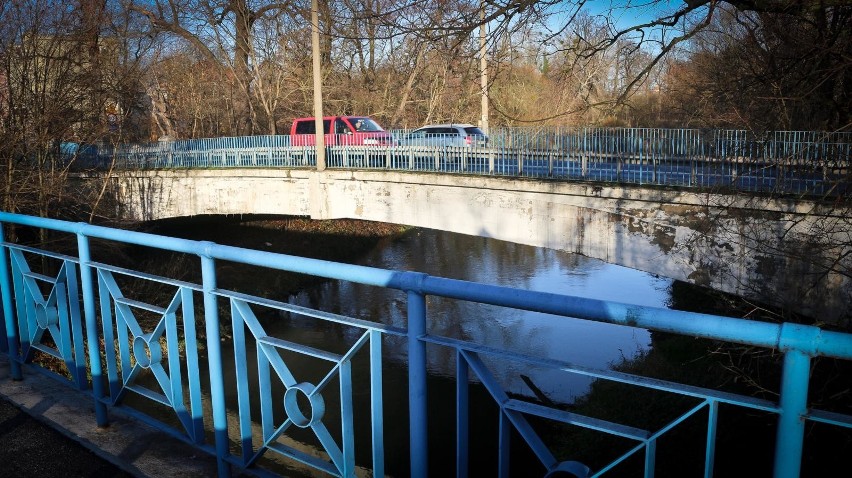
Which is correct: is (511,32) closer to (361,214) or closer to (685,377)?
(685,377)

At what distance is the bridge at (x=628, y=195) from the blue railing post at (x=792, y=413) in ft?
21.1

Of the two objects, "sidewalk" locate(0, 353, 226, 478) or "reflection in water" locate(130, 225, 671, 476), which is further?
"reflection in water" locate(130, 225, 671, 476)

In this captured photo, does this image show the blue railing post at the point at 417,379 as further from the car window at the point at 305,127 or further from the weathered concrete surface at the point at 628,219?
the car window at the point at 305,127

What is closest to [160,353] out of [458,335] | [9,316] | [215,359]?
[215,359]

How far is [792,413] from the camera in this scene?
1.58m

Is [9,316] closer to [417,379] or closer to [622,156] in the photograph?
[417,379]

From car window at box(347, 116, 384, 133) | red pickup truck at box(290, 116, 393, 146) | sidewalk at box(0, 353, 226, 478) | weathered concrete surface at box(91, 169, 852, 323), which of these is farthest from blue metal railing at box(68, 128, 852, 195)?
sidewalk at box(0, 353, 226, 478)

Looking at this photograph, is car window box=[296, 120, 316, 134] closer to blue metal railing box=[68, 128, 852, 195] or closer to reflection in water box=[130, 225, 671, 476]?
blue metal railing box=[68, 128, 852, 195]

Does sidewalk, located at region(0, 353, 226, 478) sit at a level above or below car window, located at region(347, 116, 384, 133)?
below

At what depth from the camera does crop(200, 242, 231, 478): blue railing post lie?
2.89 metres

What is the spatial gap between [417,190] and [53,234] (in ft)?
22.5

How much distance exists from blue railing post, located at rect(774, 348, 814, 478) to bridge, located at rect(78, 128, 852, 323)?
6.44 meters

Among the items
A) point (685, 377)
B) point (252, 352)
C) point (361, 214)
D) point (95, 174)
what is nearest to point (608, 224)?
point (685, 377)

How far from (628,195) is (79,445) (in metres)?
9.69
